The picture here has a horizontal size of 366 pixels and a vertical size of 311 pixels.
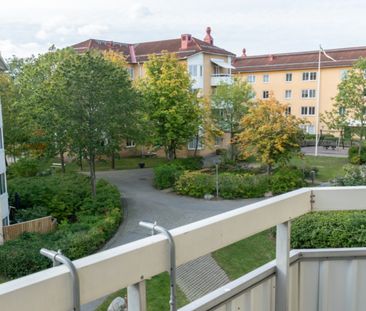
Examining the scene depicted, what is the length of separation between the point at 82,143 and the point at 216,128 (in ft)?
47.3

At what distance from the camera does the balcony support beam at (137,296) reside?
162 centimetres

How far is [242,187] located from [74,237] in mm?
10897

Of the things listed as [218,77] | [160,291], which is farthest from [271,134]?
[160,291]

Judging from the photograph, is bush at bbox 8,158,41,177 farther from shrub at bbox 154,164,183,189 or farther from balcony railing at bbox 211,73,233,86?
balcony railing at bbox 211,73,233,86

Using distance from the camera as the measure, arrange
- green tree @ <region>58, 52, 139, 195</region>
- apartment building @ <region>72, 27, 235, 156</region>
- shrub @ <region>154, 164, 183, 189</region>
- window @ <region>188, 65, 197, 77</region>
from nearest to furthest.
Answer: green tree @ <region>58, 52, 139, 195</region> → shrub @ <region>154, 164, 183, 189</region> → apartment building @ <region>72, 27, 235, 156</region> → window @ <region>188, 65, 197, 77</region>

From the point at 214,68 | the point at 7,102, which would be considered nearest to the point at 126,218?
the point at 7,102

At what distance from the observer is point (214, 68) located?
39.6m

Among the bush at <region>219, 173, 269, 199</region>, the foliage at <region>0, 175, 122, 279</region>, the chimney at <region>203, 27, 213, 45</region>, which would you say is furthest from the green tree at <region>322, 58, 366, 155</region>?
the chimney at <region>203, 27, 213, 45</region>

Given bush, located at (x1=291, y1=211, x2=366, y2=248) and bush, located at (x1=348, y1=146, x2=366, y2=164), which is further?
bush, located at (x1=348, y1=146, x2=366, y2=164)

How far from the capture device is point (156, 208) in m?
21.0

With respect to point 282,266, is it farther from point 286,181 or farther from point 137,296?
point 286,181

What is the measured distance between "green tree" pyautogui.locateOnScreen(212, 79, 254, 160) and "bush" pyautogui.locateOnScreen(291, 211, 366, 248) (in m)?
19.5

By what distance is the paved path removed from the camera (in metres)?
17.4

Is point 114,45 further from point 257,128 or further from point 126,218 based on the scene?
point 126,218
